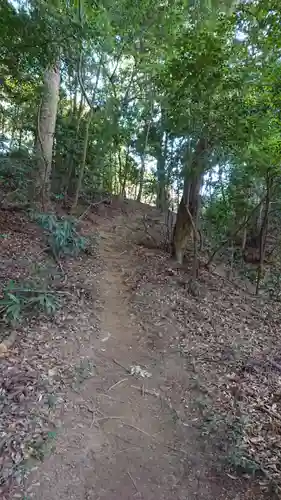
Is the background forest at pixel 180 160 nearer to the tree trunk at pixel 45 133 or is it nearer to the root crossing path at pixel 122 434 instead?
the tree trunk at pixel 45 133

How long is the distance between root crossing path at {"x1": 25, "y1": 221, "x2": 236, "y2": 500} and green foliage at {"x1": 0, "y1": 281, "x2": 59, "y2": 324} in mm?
497

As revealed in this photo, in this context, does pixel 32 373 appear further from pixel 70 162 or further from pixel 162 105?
pixel 70 162

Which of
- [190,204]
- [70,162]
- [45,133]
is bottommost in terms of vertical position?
[190,204]

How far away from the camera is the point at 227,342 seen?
185 inches

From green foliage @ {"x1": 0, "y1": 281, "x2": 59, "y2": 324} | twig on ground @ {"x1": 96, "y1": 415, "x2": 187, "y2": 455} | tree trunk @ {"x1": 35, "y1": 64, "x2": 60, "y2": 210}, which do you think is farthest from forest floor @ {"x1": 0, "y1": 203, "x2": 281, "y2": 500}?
tree trunk @ {"x1": 35, "y1": 64, "x2": 60, "y2": 210}

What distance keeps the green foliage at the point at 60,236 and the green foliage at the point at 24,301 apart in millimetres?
1462

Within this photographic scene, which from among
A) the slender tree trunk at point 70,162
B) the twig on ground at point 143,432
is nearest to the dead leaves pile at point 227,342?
the twig on ground at point 143,432

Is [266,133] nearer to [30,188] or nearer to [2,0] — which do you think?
[2,0]

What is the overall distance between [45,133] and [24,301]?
463 cm

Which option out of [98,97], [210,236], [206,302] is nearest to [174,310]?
[206,302]

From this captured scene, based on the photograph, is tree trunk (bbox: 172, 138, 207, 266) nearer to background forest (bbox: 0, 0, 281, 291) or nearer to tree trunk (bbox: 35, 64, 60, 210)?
background forest (bbox: 0, 0, 281, 291)

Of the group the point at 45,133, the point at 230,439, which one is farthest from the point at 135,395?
the point at 45,133

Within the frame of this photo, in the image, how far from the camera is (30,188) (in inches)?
276

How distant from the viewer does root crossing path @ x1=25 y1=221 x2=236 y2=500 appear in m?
2.35
